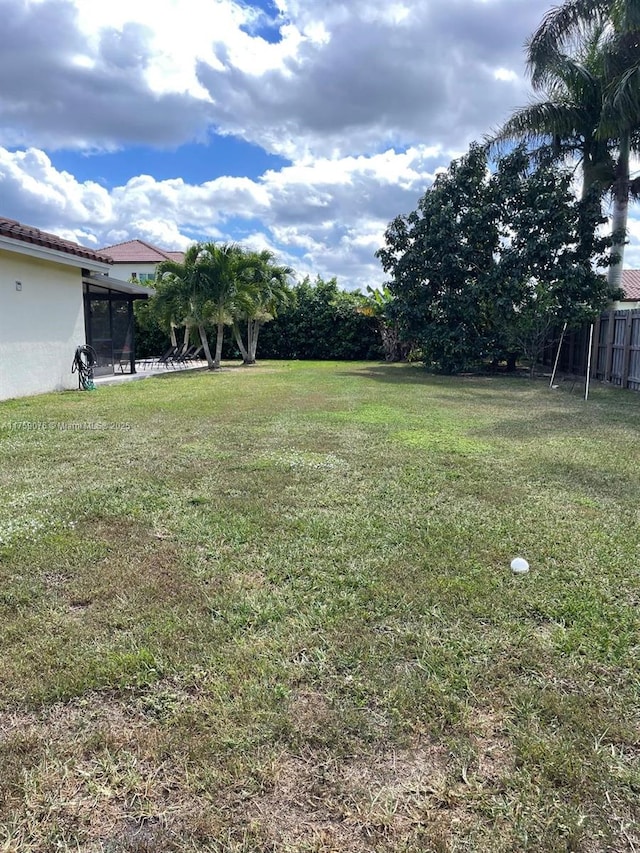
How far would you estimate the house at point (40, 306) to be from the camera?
1089cm

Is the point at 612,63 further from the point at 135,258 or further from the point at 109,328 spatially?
the point at 135,258

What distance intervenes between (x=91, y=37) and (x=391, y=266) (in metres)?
10.9

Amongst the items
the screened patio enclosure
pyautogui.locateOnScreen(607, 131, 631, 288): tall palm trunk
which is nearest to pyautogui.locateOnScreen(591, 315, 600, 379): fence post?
pyautogui.locateOnScreen(607, 131, 631, 288): tall palm trunk

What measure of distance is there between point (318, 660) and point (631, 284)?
3266 cm

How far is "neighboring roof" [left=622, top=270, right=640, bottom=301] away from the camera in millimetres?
26844

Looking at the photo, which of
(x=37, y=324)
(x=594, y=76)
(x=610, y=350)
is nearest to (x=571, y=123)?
(x=594, y=76)

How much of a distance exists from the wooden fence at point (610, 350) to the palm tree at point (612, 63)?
6.57 ft

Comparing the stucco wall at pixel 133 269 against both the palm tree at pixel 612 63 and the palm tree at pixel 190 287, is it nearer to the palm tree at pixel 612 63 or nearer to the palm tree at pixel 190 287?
the palm tree at pixel 190 287

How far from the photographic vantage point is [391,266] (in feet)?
62.3

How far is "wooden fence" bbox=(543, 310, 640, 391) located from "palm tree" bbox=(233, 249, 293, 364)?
10.2m

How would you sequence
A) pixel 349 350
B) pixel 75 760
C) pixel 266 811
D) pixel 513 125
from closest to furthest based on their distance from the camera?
1. pixel 266 811
2. pixel 75 760
3. pixel 513 125
4. pixel 349 350

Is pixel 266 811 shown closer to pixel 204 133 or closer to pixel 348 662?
pixel 348 662

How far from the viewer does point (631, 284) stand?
96.0 feet

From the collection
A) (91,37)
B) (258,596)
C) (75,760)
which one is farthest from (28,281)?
(75,760)
